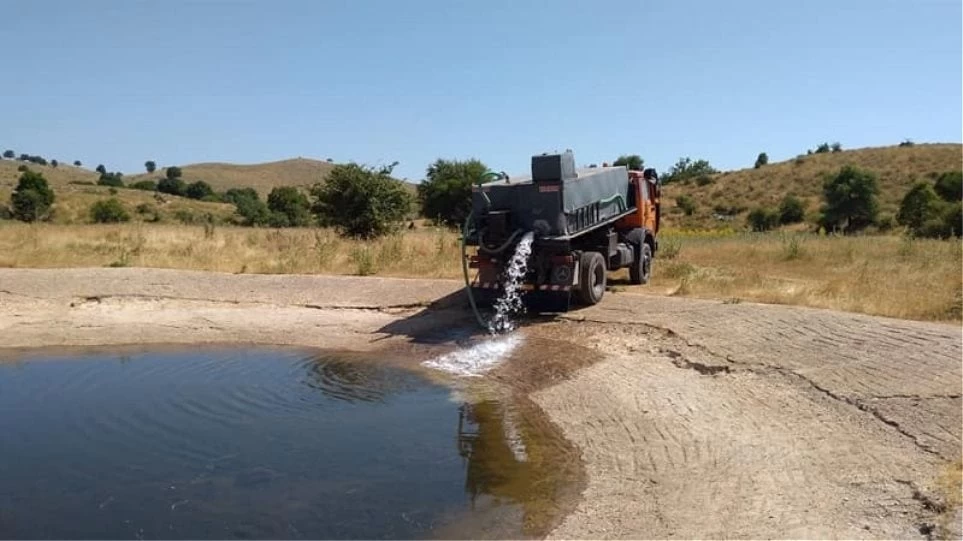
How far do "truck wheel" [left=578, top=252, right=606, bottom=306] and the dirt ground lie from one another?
31 centimetres

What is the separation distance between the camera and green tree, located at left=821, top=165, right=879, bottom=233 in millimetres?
50969

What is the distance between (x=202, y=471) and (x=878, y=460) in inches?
243

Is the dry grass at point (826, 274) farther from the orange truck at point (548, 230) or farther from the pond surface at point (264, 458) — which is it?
the pond surface at point (264, 458)

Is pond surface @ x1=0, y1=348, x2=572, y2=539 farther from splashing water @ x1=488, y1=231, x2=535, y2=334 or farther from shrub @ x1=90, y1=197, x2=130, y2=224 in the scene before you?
shrub @ x1=90, y1=197, x2=130, y2=224

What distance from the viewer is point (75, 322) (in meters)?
15.0

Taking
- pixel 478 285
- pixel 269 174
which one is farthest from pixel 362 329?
pixel 269 174

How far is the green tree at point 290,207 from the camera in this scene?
53053 mm

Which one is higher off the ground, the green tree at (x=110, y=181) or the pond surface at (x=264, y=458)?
the green tree at (x=110, y=181)

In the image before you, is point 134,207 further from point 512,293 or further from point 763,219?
point 512,293

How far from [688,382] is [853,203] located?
4771 centimetres

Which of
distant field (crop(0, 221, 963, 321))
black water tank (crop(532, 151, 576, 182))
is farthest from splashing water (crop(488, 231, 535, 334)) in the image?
distant field (crop(0, 221, 963, 321))

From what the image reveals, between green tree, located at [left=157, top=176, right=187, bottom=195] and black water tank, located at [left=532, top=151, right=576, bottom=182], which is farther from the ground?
green tree, located at [left=157, top=176, right=187, bottom=195]

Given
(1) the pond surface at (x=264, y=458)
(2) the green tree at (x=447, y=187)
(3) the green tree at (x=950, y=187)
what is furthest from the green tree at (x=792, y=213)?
(1) the pond surface at (x=264, y=458)

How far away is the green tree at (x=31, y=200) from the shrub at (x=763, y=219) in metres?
47.0
